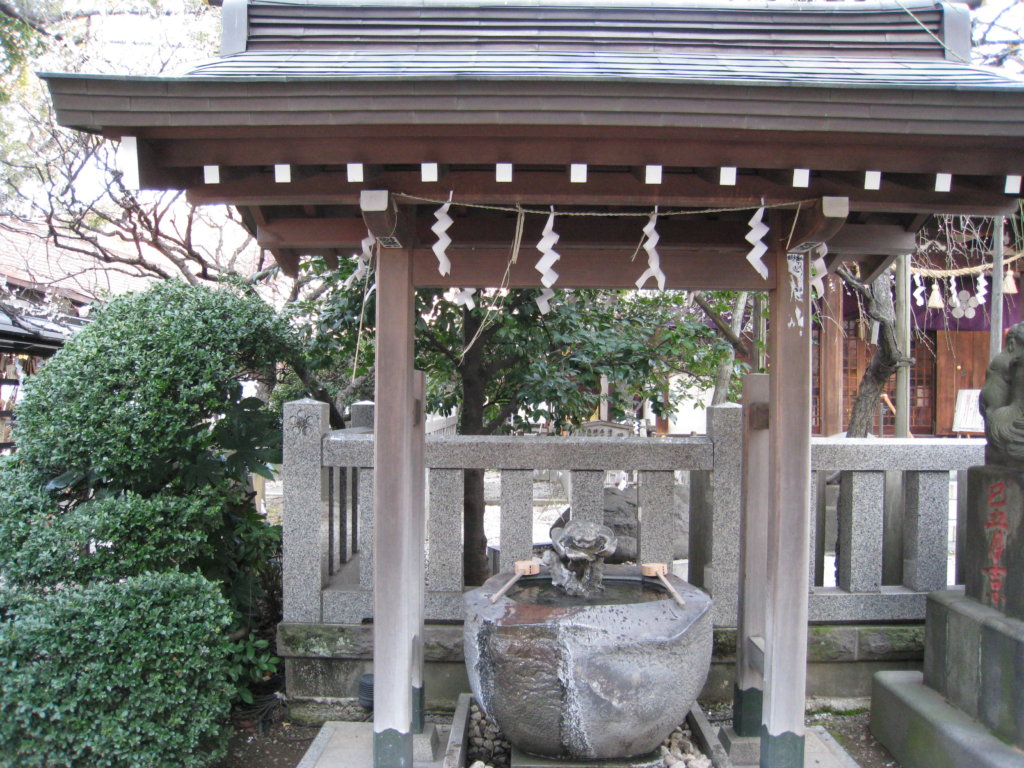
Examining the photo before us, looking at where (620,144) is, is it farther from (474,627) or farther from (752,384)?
(474,627)

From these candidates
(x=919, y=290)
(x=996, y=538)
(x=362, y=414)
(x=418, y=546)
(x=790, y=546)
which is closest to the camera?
(x=790, y=546)

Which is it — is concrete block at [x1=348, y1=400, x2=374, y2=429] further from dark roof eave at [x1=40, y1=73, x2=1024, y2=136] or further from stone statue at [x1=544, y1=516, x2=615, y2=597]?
dark roof eave at [x1=40, y1=73, x2=1024, y2=136]

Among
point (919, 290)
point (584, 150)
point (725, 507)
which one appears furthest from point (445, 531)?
point (919, 290)

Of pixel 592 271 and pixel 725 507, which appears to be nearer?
pixel 592 271

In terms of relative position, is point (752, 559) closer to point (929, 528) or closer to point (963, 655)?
point (963, 655)

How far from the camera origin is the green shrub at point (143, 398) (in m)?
3.94

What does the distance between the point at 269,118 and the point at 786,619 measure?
131 inches

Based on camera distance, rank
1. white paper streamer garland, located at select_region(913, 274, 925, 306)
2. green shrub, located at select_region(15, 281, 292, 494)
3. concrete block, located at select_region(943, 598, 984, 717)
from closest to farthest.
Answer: concrete block, located at select_region(943, 598, 984, 717) → green shrub, located at select_region(15, 281, 292, 494) → white paper streamer garland, located at select_region(913, 274, 925, 306)

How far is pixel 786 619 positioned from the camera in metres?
3.47

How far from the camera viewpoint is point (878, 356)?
6.81 m

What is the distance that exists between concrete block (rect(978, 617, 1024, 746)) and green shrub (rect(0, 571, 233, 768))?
3894 mm

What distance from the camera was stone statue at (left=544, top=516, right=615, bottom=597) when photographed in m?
3.57

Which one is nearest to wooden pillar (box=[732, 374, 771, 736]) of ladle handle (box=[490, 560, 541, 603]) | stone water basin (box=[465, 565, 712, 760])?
stone water basin (box=[465, 565, 712, 760])

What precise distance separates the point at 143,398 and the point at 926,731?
4.69 meters
